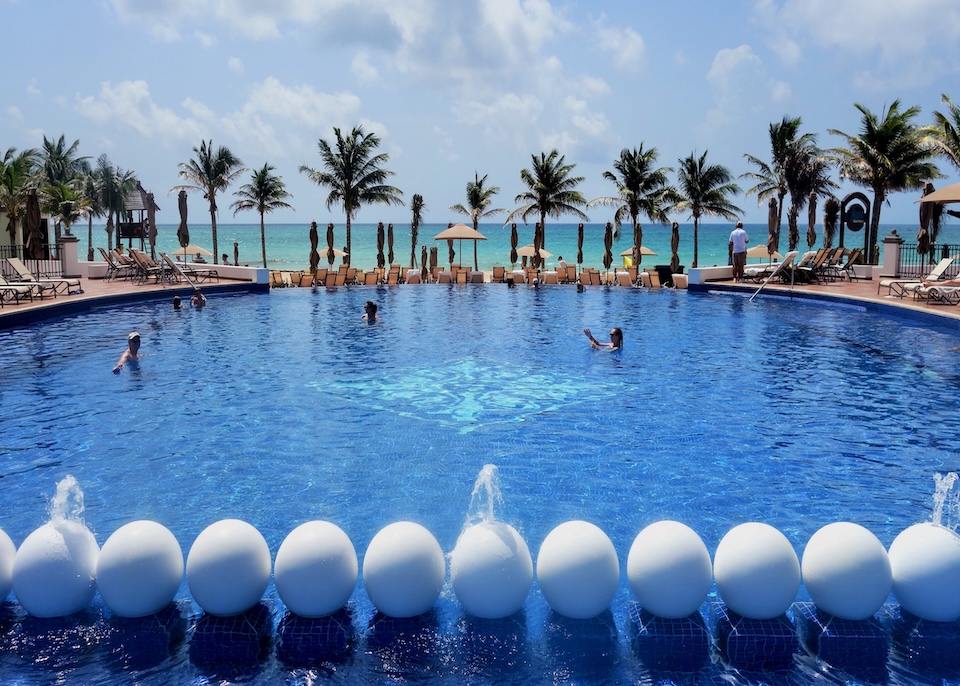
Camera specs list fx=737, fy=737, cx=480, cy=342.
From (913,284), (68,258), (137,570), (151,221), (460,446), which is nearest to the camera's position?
(137,570)

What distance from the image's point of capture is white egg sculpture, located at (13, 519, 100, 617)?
4.61 m

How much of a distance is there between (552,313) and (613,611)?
17.2m

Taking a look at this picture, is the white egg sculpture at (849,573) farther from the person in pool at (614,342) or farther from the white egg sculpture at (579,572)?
the person in pool at (614,342)

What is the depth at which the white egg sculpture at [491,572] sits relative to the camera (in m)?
4.51

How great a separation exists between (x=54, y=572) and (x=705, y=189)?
3430cm

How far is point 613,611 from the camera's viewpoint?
4.89m

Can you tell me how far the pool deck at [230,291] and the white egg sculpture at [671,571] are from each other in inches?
585

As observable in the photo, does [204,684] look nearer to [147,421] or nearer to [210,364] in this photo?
[147,421]

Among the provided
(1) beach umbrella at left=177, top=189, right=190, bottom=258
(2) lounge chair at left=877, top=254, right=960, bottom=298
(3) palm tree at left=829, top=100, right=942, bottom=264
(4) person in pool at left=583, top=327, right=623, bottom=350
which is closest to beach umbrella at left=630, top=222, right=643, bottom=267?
(3) palm tree at left=829, top=100, right=942, bottom=264

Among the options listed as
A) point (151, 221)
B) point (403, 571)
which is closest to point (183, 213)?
point (151, 221)

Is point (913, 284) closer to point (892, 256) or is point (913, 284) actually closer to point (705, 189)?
point (892, 256)

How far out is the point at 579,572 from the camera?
448cm

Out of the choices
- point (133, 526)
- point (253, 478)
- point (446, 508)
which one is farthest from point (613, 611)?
point (253, 478)

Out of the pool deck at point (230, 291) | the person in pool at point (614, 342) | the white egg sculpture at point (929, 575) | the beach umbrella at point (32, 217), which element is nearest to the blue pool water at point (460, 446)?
the person in pool at point (614, 342)
